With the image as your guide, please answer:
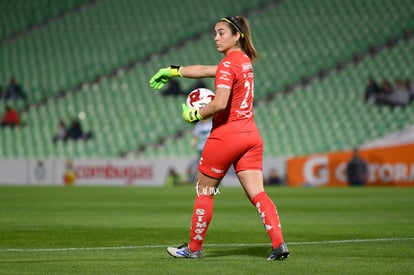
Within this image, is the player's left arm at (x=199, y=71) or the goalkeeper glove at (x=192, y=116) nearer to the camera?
the goalkeeper glove at (x=192, y=116)

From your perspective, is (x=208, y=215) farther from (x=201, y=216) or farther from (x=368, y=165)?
(x=368, y=165)

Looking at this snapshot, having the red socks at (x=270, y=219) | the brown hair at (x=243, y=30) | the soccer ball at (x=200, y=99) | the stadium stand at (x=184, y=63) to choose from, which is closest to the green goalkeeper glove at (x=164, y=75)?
the soccer ball at (x=200, y=99)

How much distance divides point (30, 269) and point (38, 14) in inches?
1205

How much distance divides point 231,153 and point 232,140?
110 millimetres

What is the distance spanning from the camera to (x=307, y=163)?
89.8 feet

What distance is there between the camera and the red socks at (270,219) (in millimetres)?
7340

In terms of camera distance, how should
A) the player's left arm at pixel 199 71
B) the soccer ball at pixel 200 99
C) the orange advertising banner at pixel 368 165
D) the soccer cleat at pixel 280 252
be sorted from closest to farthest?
1. the soccer cleat at pixel 280 252
2. the player's left arm at pixel 199 71
3. the soccer ball at pixel 200 99
4. the orange advertising banner at pixel 368 165

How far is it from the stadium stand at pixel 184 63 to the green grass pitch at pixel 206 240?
12.3 meters

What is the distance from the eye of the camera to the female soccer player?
748 cm

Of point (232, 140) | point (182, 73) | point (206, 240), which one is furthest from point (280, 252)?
point (206, 240)

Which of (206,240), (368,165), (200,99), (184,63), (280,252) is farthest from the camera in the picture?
(184,63)

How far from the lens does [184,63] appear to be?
34.4m

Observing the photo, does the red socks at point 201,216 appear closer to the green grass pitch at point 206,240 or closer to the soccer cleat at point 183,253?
the soccer cleat at point 183,253

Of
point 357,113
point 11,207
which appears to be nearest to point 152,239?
point 11,207
